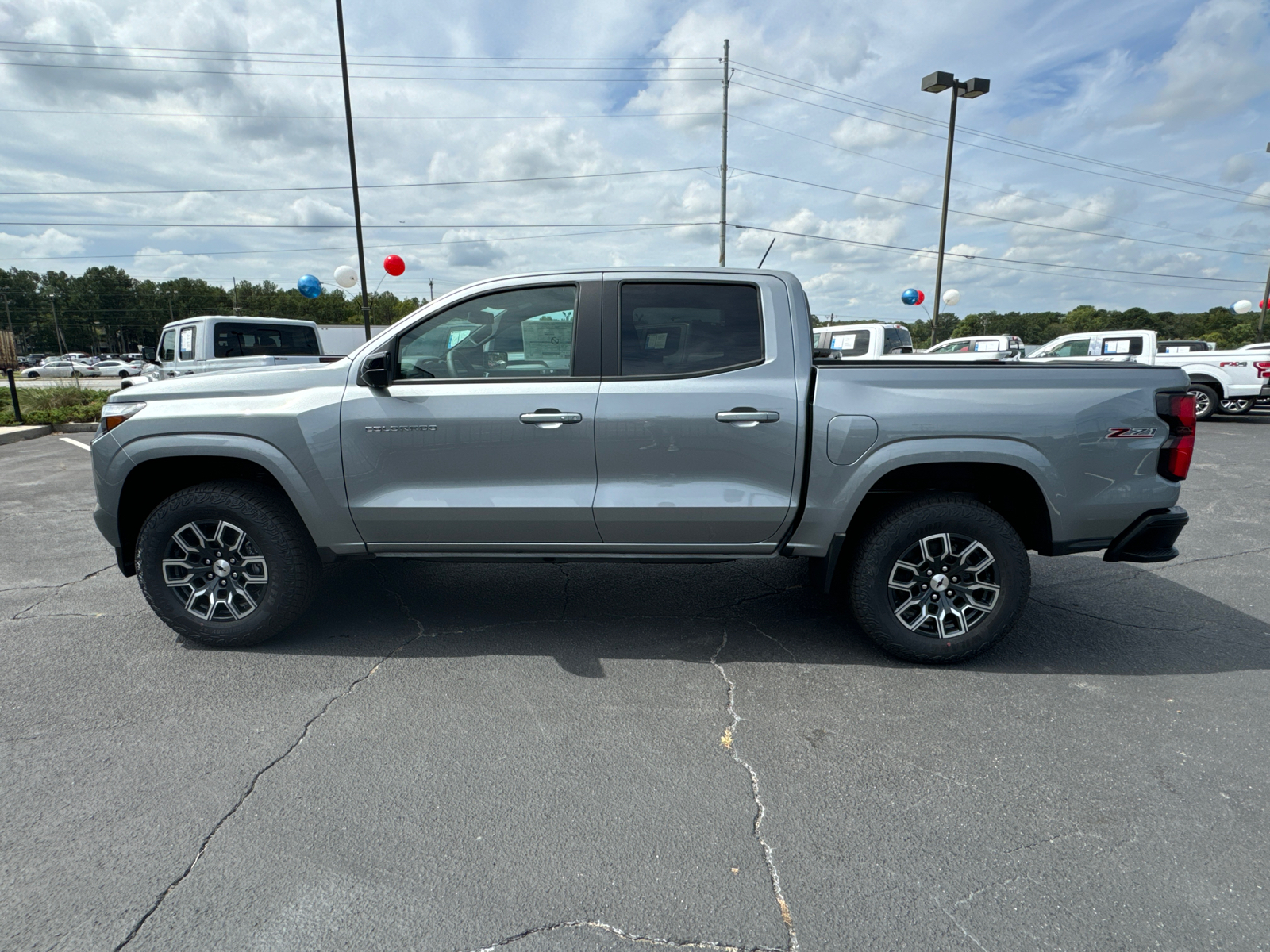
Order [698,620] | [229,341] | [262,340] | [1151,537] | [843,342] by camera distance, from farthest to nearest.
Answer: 1. [843,342]
2. [262,340]
3. [229,341]
4. [698,620]
5. [1151,537]

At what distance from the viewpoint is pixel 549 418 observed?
344 cm

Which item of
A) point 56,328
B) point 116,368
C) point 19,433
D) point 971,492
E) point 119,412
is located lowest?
point 19,433

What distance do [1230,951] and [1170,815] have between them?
0.62 m

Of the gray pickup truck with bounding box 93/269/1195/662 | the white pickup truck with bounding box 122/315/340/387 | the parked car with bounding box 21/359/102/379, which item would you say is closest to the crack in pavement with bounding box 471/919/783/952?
the gray pickup truck with bounding box 93/269/1195/662

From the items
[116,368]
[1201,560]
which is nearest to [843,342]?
[1201,560]

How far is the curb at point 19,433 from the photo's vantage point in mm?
11820

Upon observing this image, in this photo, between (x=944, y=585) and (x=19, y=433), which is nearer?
(x=944, y=585)

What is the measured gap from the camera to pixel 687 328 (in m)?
3.59

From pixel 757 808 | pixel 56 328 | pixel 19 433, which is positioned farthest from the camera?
pixel 56 328

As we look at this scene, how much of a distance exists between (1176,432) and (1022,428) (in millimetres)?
760

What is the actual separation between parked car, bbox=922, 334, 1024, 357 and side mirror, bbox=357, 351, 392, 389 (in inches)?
752

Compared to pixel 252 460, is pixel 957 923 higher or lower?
lower

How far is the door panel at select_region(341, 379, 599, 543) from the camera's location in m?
3.48

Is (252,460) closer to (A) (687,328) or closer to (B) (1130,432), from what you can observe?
(A) (687,328)
